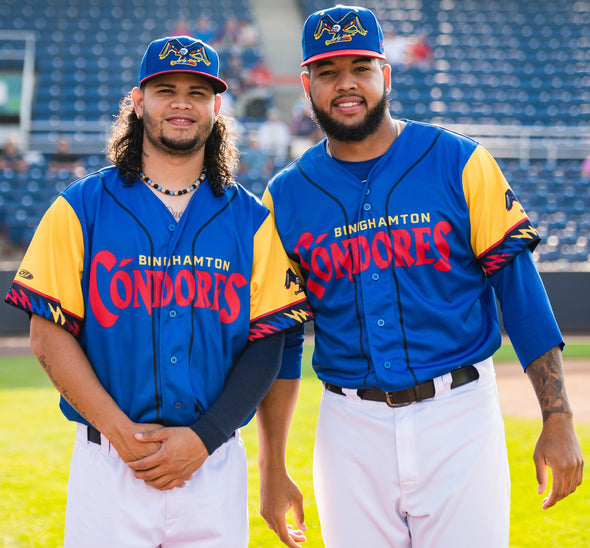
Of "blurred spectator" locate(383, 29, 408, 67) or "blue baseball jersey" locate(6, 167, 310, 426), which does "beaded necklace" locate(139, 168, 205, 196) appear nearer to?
"blue baseball jersey" locate(6, 167, 310, 426)

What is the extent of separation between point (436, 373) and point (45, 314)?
Answer: 110 cm

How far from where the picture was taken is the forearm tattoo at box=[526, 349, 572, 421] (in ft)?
6.70

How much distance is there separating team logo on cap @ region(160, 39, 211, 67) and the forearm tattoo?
4.30ft

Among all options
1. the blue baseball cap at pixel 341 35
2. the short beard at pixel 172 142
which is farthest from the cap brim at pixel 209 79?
the blue baseball cap at pixel 341 35

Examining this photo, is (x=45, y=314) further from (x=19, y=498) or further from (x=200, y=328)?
(x=19, y=498)

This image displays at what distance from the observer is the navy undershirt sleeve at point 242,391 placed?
194cm

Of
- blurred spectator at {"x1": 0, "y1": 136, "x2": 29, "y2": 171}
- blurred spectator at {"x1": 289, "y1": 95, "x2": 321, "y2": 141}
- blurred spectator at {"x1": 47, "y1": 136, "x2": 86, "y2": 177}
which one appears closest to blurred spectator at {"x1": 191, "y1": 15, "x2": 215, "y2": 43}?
blurred spectator at {"x1": 289, "y1": 95, "x2": 321, "y2": 141}

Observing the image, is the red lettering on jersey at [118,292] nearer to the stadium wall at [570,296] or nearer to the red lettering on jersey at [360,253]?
the red lettering on jersey at [360,253]

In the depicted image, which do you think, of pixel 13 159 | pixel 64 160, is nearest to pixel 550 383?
pixel 64 160

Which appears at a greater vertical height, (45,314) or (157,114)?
(157,114)

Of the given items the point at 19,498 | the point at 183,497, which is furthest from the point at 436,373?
the point at 19,498

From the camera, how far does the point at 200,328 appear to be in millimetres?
2014

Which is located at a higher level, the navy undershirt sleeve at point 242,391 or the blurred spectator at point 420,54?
the blurred spectator at point 420,54

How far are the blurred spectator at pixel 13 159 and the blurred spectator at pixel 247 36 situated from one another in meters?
6.22
